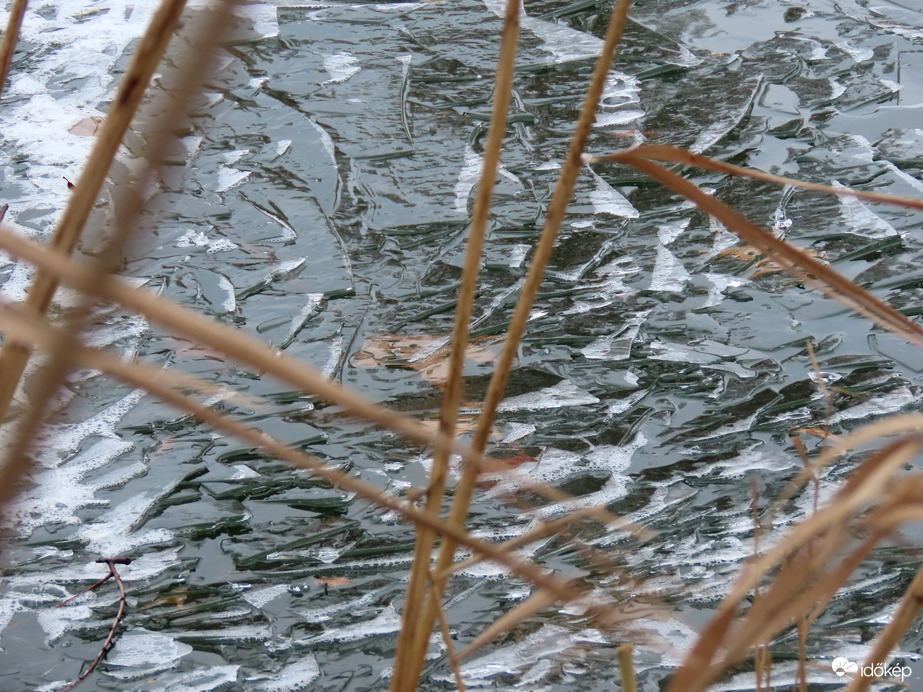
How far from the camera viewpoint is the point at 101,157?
1.12 feet

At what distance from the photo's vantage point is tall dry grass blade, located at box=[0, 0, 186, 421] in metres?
0.32

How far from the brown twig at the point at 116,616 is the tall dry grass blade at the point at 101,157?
1.06 metres

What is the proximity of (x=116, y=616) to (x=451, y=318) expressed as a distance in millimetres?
1060

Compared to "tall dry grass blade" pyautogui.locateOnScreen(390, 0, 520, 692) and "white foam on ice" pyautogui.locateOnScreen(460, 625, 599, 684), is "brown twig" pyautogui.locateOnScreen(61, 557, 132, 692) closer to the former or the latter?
"white foam on ice" pyautogui.locateOnScreen(460, 625, 599, 684)

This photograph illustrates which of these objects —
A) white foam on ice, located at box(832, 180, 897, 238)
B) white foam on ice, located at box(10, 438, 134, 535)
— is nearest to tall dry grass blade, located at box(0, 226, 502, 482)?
white foam on ice, located at box(10, 438, 134, 535)

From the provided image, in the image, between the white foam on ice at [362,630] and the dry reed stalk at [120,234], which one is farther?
the white foam on ice at [362,630]

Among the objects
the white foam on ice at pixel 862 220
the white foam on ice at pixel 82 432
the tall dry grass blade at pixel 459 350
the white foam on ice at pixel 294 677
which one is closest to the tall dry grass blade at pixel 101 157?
the tall dry grass blade at pixel 459 350

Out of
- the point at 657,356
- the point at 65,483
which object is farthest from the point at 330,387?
the point at 657,356

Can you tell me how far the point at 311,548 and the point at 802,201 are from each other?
181 cm

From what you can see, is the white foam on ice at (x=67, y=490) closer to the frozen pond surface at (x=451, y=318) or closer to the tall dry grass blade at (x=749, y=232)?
the frozen pond surface at (x=451, y=318)

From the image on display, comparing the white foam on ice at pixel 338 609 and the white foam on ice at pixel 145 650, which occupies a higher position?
the white foam on ice at pixel 145 650

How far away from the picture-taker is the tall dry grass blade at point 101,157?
1.05 feet

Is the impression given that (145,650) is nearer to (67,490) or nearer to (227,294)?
(67,490)

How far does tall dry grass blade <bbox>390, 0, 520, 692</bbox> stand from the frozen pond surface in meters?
0.13
